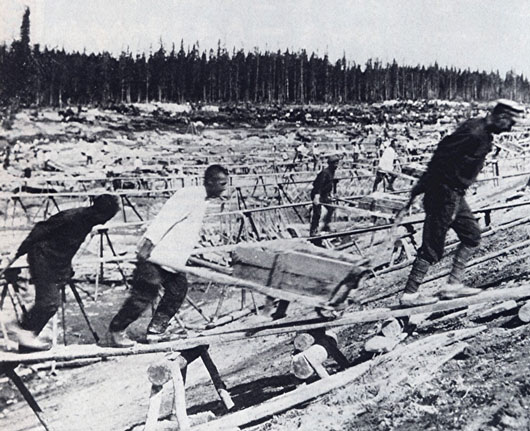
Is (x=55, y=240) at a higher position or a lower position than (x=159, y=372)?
higher

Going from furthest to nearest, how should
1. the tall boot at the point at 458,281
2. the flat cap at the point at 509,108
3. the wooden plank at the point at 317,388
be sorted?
the tall boot at the point at 458,281 → the flat cap at the point at 509,108 → the wooden plank at the point at 317,388

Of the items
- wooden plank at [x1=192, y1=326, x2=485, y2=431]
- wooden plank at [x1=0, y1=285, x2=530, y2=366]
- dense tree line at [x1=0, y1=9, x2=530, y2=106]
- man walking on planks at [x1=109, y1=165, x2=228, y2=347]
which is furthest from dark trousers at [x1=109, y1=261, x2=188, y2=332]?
dense tree line at [x1=0, y1=9, x2=530, y2=106]

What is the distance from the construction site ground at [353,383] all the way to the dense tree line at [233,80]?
482 cm

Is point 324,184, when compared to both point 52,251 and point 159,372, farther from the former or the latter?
point 159,372

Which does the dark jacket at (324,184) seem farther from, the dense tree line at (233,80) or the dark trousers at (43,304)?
the dark trousers at (43,304)

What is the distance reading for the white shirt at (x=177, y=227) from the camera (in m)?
3.95

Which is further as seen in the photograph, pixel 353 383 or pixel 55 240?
pixel 55 240

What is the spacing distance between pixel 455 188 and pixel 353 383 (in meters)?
1.59

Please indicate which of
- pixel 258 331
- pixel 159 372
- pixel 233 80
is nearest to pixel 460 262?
pixel 258 331

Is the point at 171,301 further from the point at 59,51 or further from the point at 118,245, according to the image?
the point at 59,51

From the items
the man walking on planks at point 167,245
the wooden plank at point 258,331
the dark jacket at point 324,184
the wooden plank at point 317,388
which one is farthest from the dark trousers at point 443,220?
the dark jacket at point 324,184

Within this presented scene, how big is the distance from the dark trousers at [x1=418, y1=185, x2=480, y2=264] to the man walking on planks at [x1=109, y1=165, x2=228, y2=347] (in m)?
1.56

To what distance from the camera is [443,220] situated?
405cm

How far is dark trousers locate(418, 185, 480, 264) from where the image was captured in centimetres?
402
